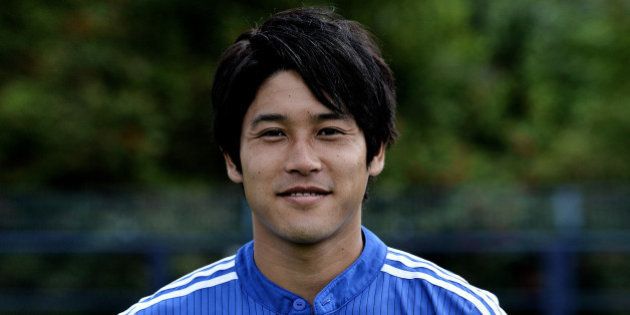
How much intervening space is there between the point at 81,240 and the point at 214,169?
158cm

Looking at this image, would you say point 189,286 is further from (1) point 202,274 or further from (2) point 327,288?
(2) point 327,288

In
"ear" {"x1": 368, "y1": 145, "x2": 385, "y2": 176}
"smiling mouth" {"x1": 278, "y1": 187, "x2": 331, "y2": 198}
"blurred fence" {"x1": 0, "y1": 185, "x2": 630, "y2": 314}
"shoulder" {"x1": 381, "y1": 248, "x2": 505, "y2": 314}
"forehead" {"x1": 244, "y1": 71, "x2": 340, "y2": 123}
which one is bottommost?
"shoulder" {"x1": 381, "y1": 248, "x2": 505, "y2": 314}

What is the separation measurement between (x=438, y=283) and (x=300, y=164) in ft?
1.55

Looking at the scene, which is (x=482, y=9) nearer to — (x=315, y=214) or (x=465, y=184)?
(x=465, y=184)

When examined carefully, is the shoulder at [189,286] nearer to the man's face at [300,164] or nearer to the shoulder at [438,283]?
the man's face at [300,164]

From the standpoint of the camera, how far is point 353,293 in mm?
2721

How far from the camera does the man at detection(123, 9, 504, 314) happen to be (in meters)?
2.59

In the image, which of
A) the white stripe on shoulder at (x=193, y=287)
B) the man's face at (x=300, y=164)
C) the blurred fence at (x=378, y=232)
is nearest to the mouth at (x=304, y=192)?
the man's face at (x=300, y=164)

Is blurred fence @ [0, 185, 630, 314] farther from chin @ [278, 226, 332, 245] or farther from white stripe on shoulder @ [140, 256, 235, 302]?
chin @ [278, 226, 332, 245]

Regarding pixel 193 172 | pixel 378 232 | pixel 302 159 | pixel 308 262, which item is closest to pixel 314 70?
pixel 302 159

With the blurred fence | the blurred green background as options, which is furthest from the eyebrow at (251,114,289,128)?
the blurred fence

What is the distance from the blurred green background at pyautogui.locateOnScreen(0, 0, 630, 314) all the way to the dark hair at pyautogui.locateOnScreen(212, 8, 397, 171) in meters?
6.04

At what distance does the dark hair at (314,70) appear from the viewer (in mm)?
2654

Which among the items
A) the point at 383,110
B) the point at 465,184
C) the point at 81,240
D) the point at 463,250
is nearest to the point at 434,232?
the point at 463,250
